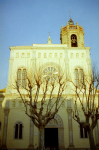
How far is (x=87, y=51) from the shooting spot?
25.0 meters

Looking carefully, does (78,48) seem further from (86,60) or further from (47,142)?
(47,142)

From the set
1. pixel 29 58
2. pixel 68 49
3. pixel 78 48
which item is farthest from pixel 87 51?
pixel 29 58

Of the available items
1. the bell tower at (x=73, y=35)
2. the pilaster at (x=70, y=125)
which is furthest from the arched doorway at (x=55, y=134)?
the bell tower at (x=73, y=35)

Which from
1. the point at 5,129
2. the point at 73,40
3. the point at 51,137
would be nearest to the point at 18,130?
the point at 5,129

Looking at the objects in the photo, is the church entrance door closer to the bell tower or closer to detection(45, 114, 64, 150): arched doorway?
detection(45, 114, 64, 150): arched doorway

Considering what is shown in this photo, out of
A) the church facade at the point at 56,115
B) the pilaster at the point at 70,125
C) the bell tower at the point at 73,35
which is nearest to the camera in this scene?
the pilaster at the point at 70,125

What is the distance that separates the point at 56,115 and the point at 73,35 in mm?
15012

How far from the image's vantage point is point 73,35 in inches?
1111

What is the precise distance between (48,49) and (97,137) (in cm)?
1470

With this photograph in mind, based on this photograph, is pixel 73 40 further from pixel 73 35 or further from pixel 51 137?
pixel 51 137

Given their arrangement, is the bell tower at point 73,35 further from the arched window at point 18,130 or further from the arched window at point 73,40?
the arched window at point 18,130

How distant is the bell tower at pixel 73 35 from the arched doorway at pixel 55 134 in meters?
13.1

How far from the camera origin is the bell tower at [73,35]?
27.2 m

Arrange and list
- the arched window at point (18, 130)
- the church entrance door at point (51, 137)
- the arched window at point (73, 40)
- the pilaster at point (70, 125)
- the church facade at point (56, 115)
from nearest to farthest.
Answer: the pilaster at point (70, 125) < the church facade at point (56, 115) < the arched window at point (18, 130) < the church entrance door at point (51, 137) < the arched window at point (73, 40)
